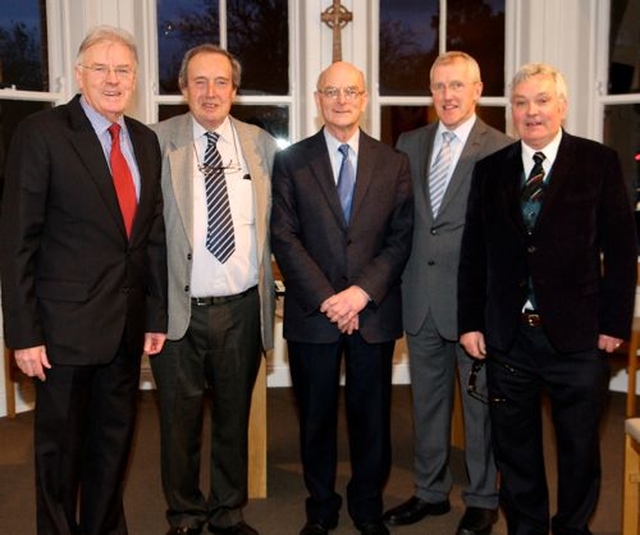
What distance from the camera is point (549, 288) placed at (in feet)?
8.29

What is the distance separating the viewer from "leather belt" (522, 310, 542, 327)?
2566 millimetres

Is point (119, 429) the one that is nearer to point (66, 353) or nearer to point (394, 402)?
point (66, 353)

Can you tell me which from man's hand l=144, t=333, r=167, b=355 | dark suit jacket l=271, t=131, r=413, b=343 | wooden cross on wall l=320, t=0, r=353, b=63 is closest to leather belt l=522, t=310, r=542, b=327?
dark suit jacket l=271, t=131, r=413, b=343

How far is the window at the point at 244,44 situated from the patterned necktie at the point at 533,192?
279 cm

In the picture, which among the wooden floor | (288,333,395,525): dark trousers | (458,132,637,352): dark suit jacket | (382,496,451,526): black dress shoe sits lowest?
the wooden floor

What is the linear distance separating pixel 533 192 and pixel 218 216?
1.04 metres

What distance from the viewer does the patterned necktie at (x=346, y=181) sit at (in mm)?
2828

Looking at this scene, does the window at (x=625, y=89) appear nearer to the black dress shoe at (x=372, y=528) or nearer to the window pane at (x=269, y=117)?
the window pane at (x=269, y=117)

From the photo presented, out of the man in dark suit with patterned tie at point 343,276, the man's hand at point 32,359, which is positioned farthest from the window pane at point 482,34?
the man's hand at point 32,359

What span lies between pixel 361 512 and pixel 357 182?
3.86 ft

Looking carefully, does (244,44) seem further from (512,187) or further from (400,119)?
(512,187)

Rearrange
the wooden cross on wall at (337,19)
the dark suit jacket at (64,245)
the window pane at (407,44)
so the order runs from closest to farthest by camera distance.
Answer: the dark suit jacket at (64,245)
the wooden cross on wall at (337,19)
the window pane at (407,44)

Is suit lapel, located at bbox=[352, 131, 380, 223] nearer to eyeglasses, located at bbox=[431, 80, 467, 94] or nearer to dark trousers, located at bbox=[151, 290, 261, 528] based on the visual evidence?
eyeglasses, located at bbox=[431, 80, 467, 94]

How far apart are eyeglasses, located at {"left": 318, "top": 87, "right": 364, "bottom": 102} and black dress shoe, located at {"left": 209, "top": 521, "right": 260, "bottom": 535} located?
155 cm
